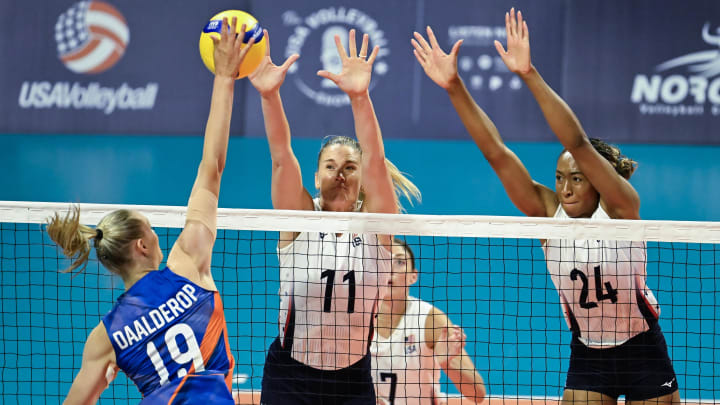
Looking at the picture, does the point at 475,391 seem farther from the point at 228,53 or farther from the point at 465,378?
the point at 228,53

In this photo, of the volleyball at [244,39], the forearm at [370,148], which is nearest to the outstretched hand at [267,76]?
the volleyball at [244,39]

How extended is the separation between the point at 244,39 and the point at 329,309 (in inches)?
59.4

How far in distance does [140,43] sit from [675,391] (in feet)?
48.0

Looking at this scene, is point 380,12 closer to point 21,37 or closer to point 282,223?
point 21,37

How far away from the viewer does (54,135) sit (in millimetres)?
17625

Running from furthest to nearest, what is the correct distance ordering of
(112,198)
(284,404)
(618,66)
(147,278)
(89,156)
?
1. (618,66)
2. (89,156)
3. (112,198)
4. (284,404)
5. (147,278)

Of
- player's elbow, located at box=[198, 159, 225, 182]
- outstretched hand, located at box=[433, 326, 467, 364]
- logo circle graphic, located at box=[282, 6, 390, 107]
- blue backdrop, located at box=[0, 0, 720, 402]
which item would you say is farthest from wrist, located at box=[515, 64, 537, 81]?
logo circle graphic, located at box=[282, 6, 390, 107]

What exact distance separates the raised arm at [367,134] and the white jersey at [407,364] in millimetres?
1059

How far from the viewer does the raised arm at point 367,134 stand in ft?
14.4

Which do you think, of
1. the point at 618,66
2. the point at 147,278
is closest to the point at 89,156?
the point at 618,66

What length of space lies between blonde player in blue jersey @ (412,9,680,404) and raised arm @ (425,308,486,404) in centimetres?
88

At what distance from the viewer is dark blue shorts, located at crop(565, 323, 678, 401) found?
463 centimetres

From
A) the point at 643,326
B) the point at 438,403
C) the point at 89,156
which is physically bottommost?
the point at 438,403

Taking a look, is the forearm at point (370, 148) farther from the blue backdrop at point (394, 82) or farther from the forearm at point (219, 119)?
the blue backdrop at point (394, 82)
